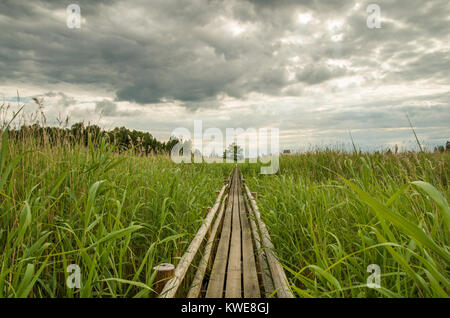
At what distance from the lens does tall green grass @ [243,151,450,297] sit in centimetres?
115

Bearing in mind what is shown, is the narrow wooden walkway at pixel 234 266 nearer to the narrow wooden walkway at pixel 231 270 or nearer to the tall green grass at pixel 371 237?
the narrow wooden walkway at pixel 231 270

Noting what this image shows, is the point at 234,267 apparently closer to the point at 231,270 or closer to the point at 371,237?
the point at 231,270

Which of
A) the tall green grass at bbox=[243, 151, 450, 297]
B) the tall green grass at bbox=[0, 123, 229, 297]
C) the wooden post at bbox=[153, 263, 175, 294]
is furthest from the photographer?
the wooden post at bbox=[153, 263, 175, 294]

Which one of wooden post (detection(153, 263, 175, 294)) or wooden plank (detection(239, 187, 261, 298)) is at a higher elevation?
wooden post (detection(153, 263, 175, 294))

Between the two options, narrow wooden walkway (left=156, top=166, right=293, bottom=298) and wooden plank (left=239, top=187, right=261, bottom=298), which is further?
wooden plank (left=239, top=187, right=261, bottom=298)

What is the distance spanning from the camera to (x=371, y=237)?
7.13 feet

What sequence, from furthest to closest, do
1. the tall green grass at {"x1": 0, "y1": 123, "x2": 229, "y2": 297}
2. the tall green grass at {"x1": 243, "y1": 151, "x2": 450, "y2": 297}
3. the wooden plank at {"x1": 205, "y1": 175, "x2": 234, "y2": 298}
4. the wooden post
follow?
the wooden plank at {"x1": 205, "y1": 175, "x2": 234, "y2": 298} → the wooden post → the tall green grass at {"x1": 0, "y1": 123, "x2": 229, "y2": 297} → the tall green grass at {"x1": 243, "y1": 151, "x2": 450, "y2": 297}

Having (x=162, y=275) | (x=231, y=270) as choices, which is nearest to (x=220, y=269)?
(x=231, y=270)

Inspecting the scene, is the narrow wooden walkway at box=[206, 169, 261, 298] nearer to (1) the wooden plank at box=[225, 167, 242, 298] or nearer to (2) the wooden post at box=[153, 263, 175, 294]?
(1) the wooden plank at box=[225, 167, 242, 298]

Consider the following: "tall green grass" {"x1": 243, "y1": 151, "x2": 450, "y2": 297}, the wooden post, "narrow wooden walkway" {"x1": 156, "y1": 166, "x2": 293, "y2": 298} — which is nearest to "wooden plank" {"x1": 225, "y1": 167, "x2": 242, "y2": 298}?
"narrow wooden walkway" {"x1": 156, "y1": 166, "x2": 293, "y2": 298}
